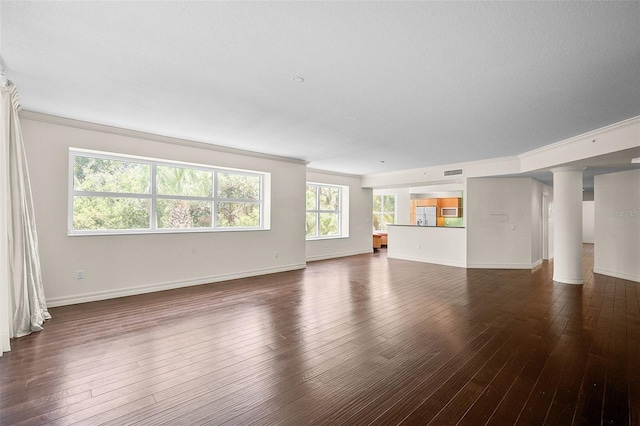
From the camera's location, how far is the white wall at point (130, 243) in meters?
4.03

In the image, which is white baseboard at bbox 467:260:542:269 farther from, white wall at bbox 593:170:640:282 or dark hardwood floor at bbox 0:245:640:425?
dark hardwood floor at bbox 0:245:640:425

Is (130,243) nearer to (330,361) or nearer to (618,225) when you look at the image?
(330,361)

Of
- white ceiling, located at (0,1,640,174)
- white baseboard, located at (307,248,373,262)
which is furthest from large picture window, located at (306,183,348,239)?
white ceiling, located at (0,1,640,174)

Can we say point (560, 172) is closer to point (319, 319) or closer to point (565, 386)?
point (565, 386)

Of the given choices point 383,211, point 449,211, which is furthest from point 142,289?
point 449,211

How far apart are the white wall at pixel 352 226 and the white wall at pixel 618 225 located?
19.0 ft

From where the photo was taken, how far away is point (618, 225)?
6102mm

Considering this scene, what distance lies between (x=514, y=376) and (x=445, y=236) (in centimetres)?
570

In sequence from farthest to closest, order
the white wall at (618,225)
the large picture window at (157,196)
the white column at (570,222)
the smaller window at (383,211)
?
the smaller window at (383,211)
the white wall at (618,225)
the white column at (570,222)
the large picture window at (157,196)

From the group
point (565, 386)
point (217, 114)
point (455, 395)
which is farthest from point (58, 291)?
point (565, 386)

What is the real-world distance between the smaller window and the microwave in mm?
1964

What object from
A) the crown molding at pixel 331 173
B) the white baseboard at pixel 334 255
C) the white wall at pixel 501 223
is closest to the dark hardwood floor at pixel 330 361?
the white wall at pixel 501 223

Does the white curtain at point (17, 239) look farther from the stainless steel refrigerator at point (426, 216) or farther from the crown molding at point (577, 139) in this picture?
the stainless steel refrigerator at point (426, 216)

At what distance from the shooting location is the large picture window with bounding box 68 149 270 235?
4.48 m
